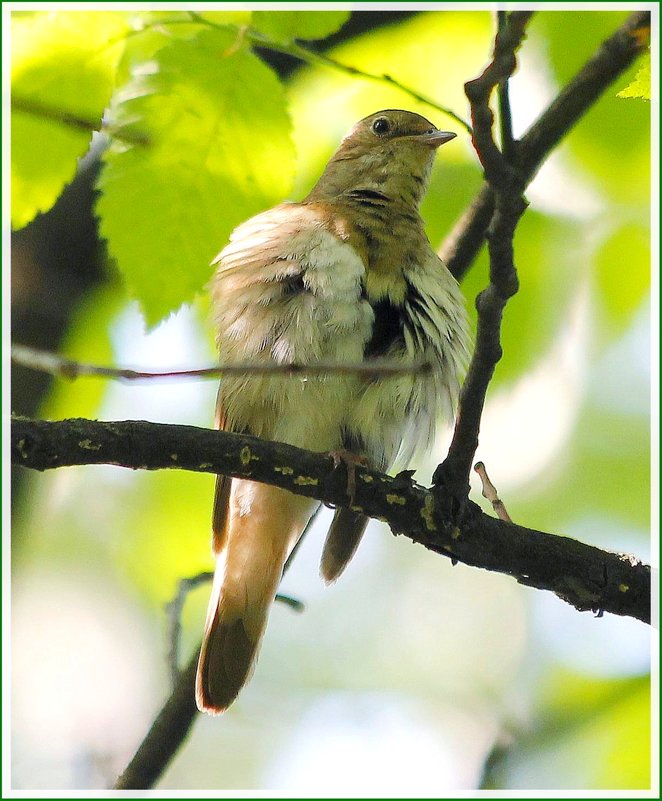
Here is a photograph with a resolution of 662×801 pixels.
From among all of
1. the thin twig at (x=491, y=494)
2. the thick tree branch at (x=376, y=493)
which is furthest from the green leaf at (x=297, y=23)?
the thin twig at (x=491, y=494)

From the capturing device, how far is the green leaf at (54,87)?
2996mm

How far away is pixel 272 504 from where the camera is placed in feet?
15.1

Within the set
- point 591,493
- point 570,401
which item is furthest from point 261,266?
point 591,493

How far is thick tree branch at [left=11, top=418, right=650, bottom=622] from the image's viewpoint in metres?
2.85

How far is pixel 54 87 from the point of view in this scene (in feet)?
10.0

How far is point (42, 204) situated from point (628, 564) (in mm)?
2265

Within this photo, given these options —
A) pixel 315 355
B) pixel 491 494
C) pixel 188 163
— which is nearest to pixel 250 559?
pixel 315 355

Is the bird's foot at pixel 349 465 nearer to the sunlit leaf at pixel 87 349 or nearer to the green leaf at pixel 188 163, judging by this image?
the green leaf at pixel 188 163

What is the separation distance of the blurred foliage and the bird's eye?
25 centimetres

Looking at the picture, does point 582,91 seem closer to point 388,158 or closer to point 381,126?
point 388,158

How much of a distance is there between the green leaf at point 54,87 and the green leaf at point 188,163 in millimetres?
107

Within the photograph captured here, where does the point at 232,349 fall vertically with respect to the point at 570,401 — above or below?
below

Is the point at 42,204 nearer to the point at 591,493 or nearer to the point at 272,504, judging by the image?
the point at 272,504

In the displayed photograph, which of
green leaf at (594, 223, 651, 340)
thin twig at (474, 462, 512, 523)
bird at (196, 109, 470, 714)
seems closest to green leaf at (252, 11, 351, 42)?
bird at (196, 109, 470, 714)
